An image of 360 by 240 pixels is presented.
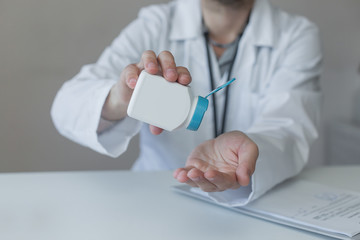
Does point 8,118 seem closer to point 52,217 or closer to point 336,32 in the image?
point 52,217

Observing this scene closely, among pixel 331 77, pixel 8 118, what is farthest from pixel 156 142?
pixel 331 77

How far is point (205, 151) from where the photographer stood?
26.5 inches

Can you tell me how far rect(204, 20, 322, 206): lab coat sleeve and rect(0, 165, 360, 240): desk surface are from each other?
55 mm

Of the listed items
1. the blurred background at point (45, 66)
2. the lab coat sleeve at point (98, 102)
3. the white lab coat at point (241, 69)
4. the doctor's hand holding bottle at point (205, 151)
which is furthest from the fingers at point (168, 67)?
the blurred background at point (45, 66)

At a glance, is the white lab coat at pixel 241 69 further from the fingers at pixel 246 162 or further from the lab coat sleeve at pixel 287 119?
the fingers at pixel 246 162

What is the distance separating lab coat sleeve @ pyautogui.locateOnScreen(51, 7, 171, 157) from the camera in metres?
0.78

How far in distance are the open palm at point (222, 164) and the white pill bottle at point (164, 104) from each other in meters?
0.07

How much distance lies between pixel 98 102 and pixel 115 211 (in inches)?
8.2

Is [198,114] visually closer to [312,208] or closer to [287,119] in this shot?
[312,208]

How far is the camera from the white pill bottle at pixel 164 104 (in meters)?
0.50

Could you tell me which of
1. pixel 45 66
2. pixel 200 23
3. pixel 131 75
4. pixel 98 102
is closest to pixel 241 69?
pixel 200 23

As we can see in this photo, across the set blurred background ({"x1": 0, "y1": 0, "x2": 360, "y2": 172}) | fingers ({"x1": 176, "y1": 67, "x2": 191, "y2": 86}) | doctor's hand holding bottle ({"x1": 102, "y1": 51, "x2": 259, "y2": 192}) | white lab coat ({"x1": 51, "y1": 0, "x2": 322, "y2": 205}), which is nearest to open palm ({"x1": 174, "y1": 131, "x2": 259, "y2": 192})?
doctor's hand holding bottle ({"x1": 102, "y1": 51, "x2": 259, "y2": 192})

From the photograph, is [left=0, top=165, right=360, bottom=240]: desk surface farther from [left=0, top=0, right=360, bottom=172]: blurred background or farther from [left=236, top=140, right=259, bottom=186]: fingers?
[left=0, top=0, right=360, bottom=172]: blurred background

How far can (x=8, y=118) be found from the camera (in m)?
1.59
